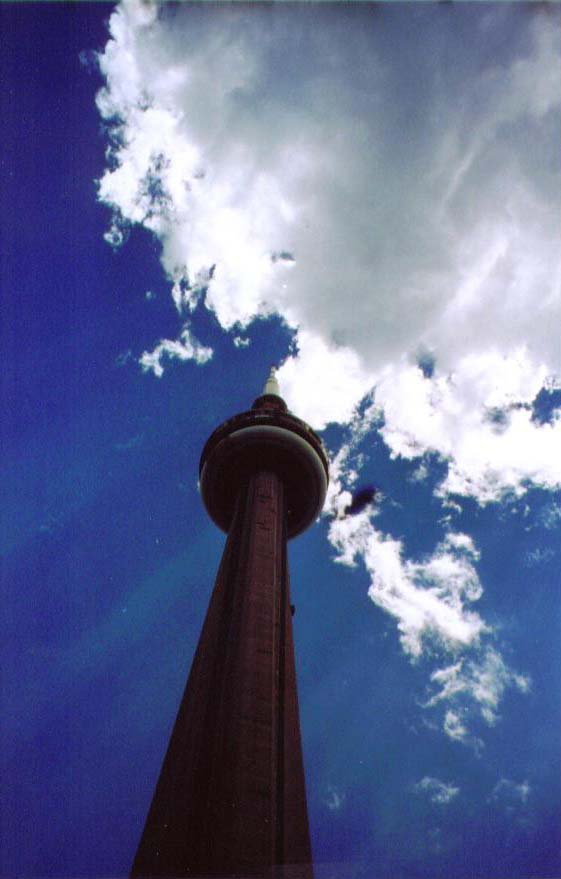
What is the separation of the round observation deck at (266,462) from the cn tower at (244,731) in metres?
0.15

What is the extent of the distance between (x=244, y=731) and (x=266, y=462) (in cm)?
1843

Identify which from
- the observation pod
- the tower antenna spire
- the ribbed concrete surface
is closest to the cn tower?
the ribbed concrete surface

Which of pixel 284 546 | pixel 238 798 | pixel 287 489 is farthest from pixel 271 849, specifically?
pixel 287 489

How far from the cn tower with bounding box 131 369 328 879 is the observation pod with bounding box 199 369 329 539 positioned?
14 centimetres

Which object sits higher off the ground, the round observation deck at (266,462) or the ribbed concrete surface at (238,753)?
the round observation deck at (266,462)

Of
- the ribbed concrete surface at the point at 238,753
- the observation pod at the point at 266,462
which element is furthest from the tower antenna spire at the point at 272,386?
the ribbed concrete surface at the point at 238,753

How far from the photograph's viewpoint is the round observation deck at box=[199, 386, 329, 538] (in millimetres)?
36719

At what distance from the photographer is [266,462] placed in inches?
1453

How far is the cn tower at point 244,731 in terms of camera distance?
17.9m

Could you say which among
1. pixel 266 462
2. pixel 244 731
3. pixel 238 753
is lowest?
pixel 238 753

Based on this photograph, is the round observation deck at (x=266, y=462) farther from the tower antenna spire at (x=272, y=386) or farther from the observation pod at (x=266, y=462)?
the tower antenna spire at (x=272, y=386)

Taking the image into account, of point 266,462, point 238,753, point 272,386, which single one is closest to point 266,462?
point 266,462

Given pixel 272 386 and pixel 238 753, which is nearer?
pixel 238 753

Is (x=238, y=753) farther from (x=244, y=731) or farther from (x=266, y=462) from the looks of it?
(x=266, y=462)
